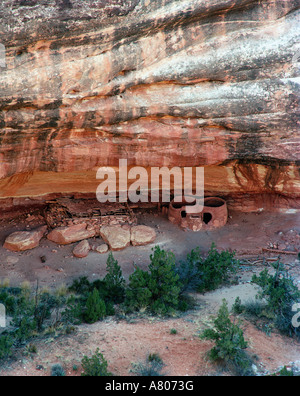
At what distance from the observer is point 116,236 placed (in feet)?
37.9

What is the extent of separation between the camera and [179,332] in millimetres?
7488

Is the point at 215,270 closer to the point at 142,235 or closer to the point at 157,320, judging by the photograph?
the point at 157,320

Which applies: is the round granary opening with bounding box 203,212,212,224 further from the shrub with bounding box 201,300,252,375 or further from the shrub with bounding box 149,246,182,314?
the shrub with bounding box 201,300,252,375

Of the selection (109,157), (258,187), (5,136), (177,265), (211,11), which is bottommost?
(177,265)

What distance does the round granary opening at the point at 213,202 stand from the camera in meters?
12.9

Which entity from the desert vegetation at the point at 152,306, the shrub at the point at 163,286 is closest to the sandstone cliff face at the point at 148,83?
the shrub at the point at 163,286

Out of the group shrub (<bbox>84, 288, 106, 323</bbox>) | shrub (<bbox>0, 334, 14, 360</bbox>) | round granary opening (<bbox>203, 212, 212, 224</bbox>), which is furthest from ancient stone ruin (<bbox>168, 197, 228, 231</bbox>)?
shrub (<bbox>0, 334, 14, 360</bbox>)

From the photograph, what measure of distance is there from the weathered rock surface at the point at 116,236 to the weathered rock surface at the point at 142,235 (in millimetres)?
178

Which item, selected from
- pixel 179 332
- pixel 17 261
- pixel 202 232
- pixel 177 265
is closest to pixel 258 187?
pixel 202 232

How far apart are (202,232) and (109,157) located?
178 inches

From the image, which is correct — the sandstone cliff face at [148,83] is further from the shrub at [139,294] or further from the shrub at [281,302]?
the shrub at [281,302]

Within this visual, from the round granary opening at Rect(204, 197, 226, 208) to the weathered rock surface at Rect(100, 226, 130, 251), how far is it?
290cm

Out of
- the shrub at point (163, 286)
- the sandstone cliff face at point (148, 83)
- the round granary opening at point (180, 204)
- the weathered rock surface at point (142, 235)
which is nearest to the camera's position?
the sandstone cliff face at point (148, 83)

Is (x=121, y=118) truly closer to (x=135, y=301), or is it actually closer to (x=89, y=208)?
(x=135, y=301)
